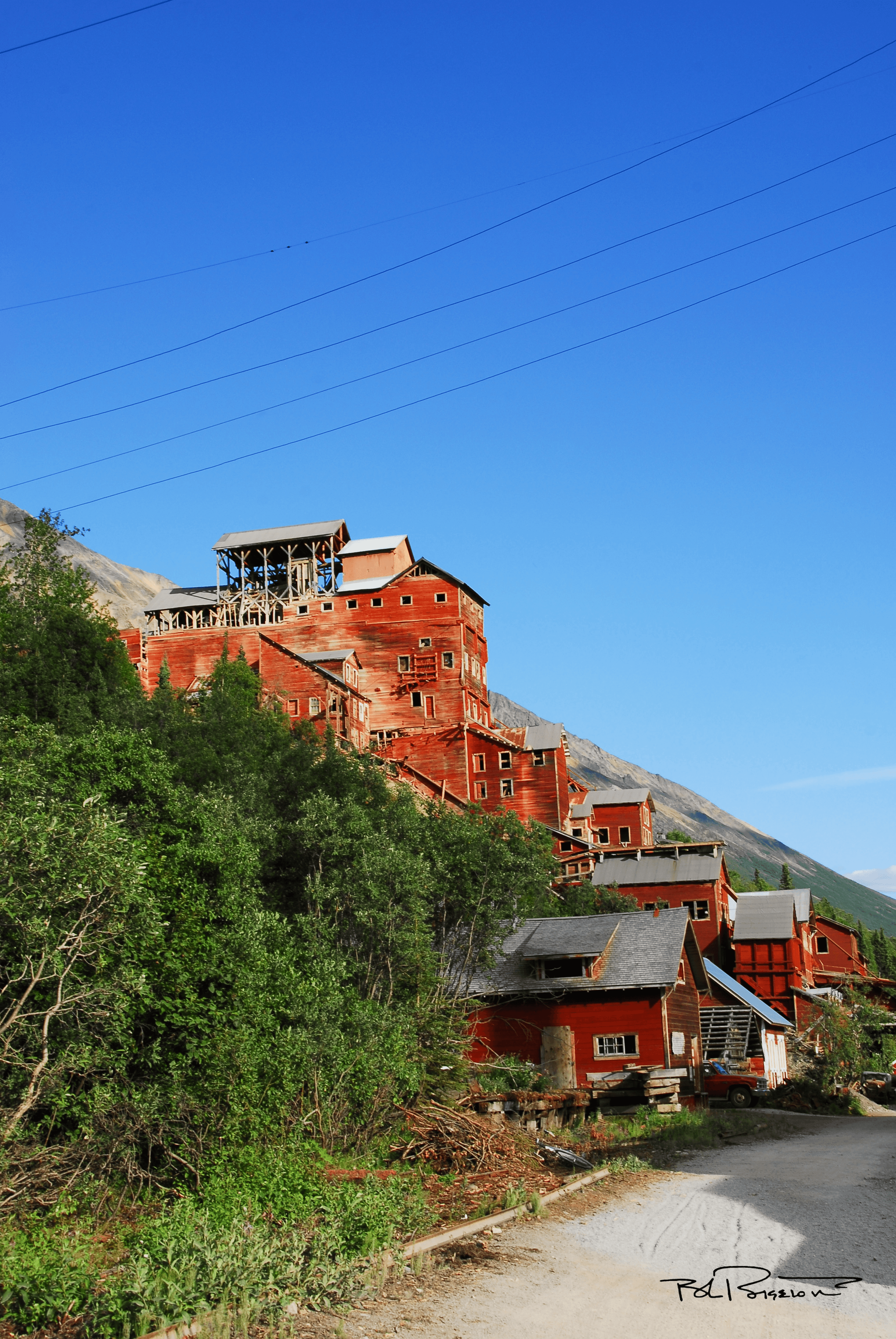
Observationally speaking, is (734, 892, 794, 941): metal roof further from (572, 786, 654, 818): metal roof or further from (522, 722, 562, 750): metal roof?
(522, 722, 562, 750): metal roof

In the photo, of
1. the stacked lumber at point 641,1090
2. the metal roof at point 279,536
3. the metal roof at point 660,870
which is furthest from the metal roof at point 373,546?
the stacked lumber at point 641,1090

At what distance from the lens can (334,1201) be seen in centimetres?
1499

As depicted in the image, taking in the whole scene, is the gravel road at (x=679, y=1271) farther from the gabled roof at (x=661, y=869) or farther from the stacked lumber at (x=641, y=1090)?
the gabled roof at (x=661, y=869)

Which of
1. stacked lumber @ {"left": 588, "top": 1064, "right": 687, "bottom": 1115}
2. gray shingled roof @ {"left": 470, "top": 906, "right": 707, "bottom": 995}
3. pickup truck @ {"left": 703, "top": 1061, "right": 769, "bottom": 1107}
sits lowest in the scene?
pickup truck @ {"left": 703, "top": 1061, "right": 769, "bottom": 1107}

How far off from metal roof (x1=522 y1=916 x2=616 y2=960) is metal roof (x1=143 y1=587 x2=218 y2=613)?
48.0 metres

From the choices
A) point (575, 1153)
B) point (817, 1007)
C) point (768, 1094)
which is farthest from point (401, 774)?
point (575, 1153)

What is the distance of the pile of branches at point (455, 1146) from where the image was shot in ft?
68.1

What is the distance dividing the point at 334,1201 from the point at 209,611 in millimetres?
69148

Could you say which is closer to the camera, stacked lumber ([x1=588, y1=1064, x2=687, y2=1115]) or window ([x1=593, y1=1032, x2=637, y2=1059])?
stacked lumber ([x1=588, y1=1064, x2=687, y2=1115])
